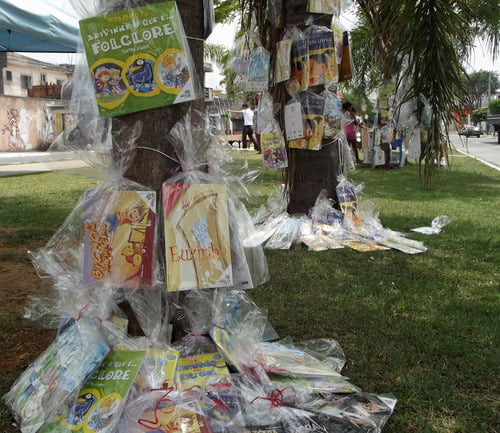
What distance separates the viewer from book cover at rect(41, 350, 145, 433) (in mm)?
1766

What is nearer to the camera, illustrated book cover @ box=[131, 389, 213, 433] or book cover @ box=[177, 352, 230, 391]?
illustrated book cover @ box=[131, 389, 213, 433]

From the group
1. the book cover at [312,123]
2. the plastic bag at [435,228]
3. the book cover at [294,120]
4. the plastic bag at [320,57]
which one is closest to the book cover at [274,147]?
the book cover at [294,120]

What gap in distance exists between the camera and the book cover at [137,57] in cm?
195

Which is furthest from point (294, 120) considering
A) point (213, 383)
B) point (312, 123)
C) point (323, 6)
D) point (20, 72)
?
point (20, 72)

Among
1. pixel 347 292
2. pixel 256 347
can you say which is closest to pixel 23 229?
pixel 347 292

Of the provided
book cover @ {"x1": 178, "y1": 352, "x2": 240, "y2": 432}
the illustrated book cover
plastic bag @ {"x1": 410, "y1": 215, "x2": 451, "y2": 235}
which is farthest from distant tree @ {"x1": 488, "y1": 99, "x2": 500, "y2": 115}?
the illustrated book cover

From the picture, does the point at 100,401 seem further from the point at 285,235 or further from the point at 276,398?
the point at 285,235

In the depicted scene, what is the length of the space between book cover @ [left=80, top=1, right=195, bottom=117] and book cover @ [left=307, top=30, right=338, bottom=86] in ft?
9.05

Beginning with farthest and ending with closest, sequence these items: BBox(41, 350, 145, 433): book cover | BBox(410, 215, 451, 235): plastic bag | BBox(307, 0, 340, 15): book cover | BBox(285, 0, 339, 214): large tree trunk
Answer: BBox(410, 215, 451, 235): plastic bag → BBox(285, 0, 339, 214): large tree trunk → BBox(307, 0, 340, 15): book cover → BBox(41, 350, 145, 433): book cover

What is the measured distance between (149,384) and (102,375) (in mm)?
174

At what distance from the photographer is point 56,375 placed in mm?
1867

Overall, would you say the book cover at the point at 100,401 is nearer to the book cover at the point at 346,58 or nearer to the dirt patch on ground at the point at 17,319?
the dirt patch on ground at the point at 17,319

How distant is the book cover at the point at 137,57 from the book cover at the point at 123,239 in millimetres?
358

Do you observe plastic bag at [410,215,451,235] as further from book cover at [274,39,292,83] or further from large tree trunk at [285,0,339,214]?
book cover at [274,39,292,83]
